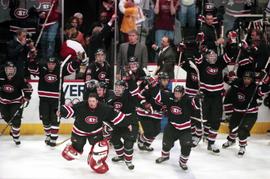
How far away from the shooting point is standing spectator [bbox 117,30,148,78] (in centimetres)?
757

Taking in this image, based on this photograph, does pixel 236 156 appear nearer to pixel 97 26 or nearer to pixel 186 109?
pixel 186 109

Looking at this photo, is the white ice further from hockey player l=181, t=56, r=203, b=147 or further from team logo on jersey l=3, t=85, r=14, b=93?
team logo on jersey l=3, t=85, r=14, b=93

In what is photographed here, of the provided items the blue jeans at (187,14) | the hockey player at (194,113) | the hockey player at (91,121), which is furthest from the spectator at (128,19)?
the hockey player at (91,121)

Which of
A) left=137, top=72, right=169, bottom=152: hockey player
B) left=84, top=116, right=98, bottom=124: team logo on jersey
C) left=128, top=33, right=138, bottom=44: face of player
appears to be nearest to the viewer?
left=84, top=116, right=98, bottom=124: team logo on jersey

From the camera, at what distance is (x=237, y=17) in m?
8.30

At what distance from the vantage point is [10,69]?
7.00 metres

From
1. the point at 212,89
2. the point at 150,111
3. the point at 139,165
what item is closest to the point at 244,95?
the point at 212,89

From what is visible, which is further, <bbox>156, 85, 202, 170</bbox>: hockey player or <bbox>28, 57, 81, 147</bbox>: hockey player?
<bbox>28, 57, 81, 147</bbox>: hockey player

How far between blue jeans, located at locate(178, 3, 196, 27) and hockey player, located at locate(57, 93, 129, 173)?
7.84 feet

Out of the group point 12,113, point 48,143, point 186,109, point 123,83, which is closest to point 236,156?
point 186,109

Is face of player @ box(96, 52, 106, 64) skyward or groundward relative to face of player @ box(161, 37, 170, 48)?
groundward

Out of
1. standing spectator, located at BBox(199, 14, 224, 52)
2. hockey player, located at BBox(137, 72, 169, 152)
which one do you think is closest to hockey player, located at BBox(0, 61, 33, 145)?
hockey player, located at BBox(137, 72, 169, 152)

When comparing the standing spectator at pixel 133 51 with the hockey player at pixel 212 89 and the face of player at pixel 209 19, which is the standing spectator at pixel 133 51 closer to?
the hockey player at pixel 212 89

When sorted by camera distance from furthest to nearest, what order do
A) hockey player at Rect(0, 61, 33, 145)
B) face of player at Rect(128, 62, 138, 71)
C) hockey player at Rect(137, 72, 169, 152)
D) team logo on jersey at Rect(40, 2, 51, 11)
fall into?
team logo on jersey at Rect(40, 2, 51, 11) → hockey player at Rect(0, 61, 33, 145) → face of player at Rect(128, 62, 138, 71) → hockey player at Rect(137, 72, 169, 152)
